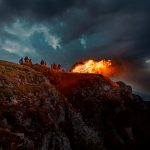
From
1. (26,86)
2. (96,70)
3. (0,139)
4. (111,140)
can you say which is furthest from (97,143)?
(96,70)

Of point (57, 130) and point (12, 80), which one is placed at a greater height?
point (12, 80)

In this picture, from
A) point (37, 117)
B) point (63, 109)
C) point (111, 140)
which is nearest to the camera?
point (37, 117)

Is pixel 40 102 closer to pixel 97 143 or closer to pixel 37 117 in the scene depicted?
pixel 37 117

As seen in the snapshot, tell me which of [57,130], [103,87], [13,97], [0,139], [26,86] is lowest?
[0,139]

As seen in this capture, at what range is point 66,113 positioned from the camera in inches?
4791

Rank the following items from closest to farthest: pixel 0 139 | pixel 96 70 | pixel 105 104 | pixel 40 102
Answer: pixel 0 139 < pixel 40 102 < pixel 105 104 < pixel 96 70

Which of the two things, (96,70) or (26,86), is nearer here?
(26,86)

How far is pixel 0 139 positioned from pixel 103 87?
75.8 metres

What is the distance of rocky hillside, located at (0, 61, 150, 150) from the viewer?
96688 mm

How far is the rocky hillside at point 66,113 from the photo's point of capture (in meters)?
96.7

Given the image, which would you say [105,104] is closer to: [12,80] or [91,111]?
[91,111]

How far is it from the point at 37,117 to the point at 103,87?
5355 centimetres

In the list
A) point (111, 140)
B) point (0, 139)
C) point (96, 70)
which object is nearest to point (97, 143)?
point (111, 140)

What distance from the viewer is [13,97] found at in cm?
10544
